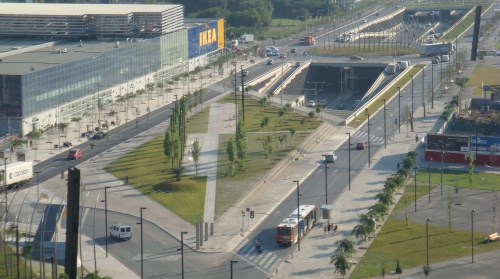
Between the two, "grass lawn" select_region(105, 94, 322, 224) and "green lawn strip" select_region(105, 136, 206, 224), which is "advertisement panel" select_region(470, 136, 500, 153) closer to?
"grass lawn" select_region(105, 94, 322, 224)

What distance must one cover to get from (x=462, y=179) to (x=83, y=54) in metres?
32.4

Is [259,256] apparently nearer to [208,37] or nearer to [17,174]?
[17,174]

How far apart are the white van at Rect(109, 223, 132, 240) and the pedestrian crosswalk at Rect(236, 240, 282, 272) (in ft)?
15.2

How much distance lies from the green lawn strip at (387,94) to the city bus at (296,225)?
25.2 m

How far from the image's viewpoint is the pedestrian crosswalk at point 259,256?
41406 mm

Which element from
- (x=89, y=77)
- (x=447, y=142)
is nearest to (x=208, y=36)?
(x=89, y=77)

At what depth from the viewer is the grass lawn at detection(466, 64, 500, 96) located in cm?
8106

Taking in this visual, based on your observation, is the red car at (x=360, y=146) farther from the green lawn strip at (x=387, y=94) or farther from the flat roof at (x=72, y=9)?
the flat roof at (x=72, y=9)

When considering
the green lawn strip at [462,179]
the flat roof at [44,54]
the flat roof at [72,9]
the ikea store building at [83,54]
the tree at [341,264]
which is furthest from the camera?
the flat roof at [72,9]

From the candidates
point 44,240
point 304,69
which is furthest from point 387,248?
point 304,69

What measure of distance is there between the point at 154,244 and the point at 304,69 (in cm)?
5828

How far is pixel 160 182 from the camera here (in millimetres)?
53281

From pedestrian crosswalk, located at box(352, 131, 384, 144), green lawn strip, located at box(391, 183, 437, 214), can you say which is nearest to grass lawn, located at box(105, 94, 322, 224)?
pedestrian crosswalk, located at box(352, 131, 384, 144)

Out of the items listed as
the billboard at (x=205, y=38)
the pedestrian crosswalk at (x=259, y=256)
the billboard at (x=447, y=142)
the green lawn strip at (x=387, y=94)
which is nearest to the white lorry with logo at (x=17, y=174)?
the pedestrian crosswalk at (x=259, y=256)
